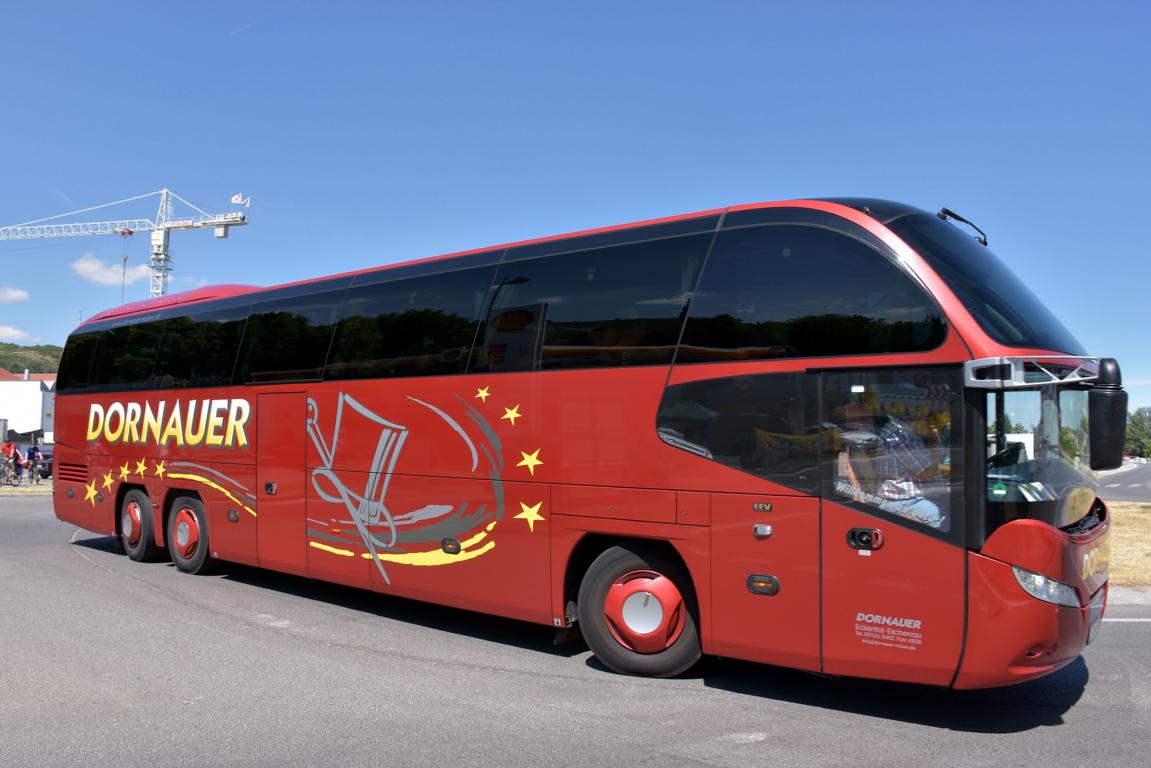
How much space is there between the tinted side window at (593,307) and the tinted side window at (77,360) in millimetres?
8732

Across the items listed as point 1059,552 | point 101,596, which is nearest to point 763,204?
point 1059,552

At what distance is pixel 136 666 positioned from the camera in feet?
22.5

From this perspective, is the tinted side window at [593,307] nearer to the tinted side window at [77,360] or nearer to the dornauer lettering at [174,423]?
the dornauer lettering at [174,423]

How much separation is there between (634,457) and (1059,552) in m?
2.78

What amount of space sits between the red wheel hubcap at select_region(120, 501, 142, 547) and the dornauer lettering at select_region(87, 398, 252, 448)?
0.96 m

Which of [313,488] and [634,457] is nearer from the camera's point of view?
[634,457]

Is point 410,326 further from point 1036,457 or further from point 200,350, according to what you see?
point 1036,457

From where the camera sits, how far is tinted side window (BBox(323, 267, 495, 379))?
7.91m

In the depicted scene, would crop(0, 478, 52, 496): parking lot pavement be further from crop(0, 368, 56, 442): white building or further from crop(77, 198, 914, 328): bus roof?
crop(0, 368, 56, 442): white building

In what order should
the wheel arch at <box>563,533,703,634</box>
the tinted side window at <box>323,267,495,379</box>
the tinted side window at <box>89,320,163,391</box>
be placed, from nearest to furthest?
the wheel arch at <box>563,533,703,634</box> < the tinted side window at <box>323,267,495,379</box> < the tinted side window at <box>89,320,163,391</box>

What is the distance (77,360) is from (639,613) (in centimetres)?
1110

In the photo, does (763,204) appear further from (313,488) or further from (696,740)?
(313,488)

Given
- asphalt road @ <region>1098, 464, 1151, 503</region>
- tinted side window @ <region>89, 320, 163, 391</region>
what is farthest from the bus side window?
tinted side window @ <region>89, 320, 163, 391</region>

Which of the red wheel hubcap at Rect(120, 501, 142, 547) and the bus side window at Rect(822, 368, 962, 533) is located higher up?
the bus side window at Rect(822, 368, 962, 533)
